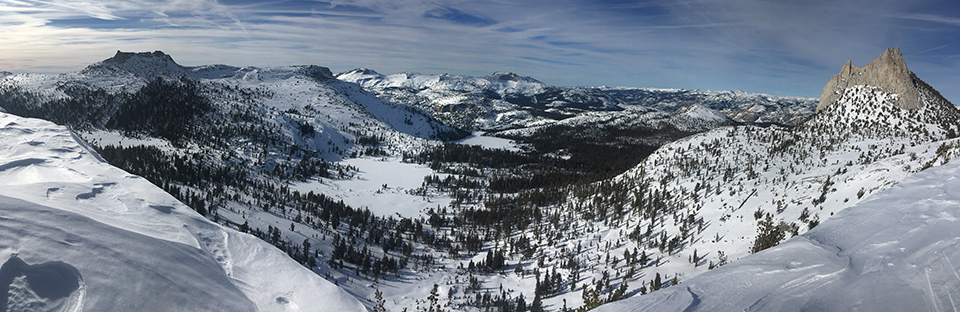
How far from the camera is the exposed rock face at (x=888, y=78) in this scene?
108 ft

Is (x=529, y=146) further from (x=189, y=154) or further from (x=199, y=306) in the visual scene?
(x=199, y=306)

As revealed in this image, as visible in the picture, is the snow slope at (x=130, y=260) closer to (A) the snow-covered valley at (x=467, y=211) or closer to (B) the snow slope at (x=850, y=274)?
(A) the snow-covered valley at (x=467, y=211)

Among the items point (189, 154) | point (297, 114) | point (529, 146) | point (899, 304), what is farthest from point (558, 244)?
point (297, 114)

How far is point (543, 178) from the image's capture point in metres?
95.9

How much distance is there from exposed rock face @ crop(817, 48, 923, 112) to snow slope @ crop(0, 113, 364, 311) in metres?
52.1

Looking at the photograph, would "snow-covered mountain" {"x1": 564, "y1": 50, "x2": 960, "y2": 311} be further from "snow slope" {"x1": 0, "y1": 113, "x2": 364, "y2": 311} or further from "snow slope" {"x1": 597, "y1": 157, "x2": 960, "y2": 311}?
"snow slope" {"x1": 0, "y1": 113, "x2": 364, "y2": 311}

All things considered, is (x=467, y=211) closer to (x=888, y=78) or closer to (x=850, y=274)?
(x=888, y=78)

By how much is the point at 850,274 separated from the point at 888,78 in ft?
148

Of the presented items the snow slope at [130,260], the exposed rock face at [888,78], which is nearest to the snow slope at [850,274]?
the snow slope at [130,260]

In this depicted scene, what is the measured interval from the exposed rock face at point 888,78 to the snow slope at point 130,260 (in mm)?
52111

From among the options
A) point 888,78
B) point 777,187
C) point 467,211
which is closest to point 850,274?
point 777,187

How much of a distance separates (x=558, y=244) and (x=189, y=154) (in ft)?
332

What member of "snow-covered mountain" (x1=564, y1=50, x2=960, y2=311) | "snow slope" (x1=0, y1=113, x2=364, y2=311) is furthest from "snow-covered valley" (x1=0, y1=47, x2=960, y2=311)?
"snow-covered mountain" (x1=564, y1=50, x2=960, y2=311)

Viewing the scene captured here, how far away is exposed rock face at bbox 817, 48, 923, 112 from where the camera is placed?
32.8 meters
